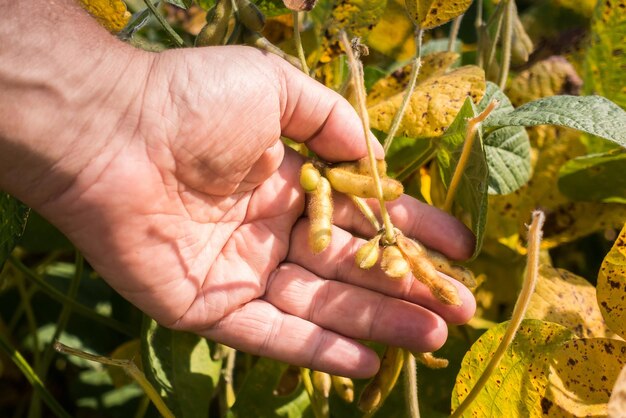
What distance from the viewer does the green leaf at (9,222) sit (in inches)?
48.8

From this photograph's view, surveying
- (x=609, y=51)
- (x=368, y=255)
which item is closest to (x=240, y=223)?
(x=368, y=255)

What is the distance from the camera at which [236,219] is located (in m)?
1.33

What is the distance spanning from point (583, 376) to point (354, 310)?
0.37 metres

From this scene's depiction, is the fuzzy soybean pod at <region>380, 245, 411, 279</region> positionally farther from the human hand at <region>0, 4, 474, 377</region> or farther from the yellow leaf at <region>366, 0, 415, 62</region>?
the yellow leaf at <region>366, 0, 415, 62</region>

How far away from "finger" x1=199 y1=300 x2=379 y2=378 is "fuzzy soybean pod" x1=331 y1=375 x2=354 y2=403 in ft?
0.34

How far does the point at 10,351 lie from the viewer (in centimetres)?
141

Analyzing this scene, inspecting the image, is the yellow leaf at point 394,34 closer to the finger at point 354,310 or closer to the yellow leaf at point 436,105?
the yellow leaf at point 436,105

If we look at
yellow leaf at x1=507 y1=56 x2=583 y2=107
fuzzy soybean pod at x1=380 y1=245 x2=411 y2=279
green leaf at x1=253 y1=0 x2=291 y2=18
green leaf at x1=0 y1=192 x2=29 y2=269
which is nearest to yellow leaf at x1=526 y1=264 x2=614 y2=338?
fuzzy soybean pod at x1=380 y1=245 x2=411 y2=279

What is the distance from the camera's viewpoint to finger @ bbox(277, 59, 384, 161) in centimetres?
124

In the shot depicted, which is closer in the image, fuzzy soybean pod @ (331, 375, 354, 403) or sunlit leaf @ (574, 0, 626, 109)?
fuzzy soybean pod @ (331, 375, 354, 403)

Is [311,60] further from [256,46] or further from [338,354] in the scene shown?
[338,354]

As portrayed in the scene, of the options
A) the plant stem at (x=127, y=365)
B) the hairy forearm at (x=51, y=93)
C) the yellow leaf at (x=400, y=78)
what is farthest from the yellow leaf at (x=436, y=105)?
the plant stem at (x=127, y=365)

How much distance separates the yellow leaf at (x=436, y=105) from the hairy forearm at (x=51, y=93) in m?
0.47

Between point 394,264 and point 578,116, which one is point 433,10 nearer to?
point 578,116
